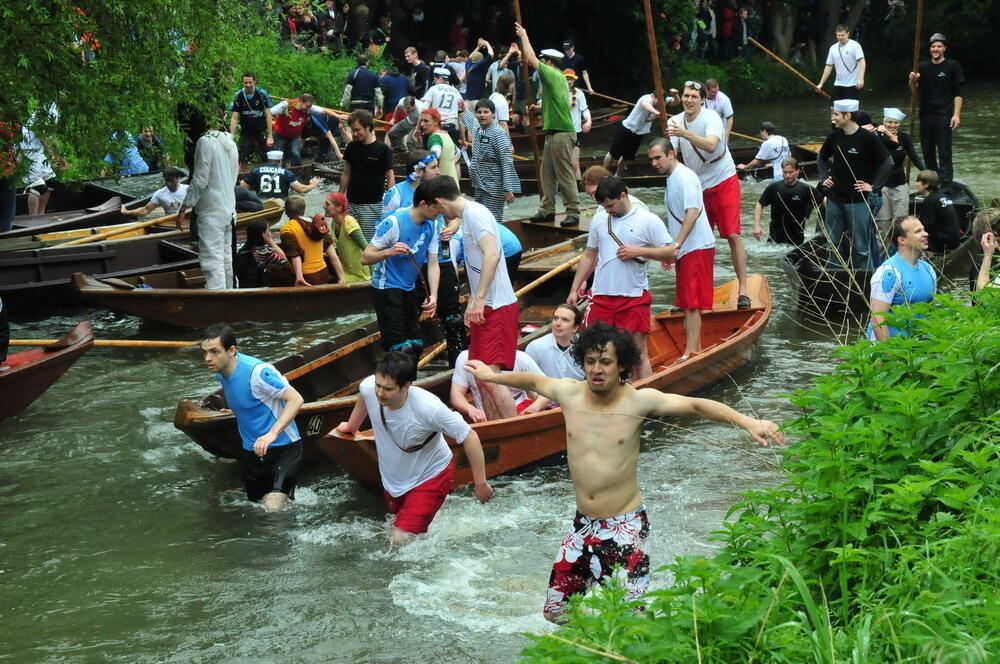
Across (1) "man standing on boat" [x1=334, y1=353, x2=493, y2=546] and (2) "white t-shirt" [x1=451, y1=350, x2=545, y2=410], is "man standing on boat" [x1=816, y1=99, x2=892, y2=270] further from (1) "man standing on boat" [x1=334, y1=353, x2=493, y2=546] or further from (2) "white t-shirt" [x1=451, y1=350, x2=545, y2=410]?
(1) "man standing on boat" [x1=334, y1=353, x2=493, y2=546]

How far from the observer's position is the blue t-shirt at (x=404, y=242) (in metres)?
9.79

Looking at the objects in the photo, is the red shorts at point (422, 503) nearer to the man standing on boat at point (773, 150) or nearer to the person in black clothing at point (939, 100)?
the person in black clothing at point (939, 100)

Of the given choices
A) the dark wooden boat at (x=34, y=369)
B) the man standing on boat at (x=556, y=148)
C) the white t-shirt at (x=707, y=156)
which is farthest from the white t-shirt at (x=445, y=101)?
the dark wooden boat at (x=34, y=369)

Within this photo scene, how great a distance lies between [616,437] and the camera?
6250mm

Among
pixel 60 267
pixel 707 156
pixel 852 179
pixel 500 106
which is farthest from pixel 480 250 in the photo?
pixel 500 106

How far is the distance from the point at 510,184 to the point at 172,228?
14.7 ft

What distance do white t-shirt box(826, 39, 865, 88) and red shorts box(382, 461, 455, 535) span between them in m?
13.8

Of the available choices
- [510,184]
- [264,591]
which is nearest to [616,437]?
[264,591]

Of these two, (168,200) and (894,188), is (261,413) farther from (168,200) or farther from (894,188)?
(168,200)

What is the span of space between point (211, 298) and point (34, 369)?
303cm

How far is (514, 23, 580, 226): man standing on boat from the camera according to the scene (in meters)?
15.8

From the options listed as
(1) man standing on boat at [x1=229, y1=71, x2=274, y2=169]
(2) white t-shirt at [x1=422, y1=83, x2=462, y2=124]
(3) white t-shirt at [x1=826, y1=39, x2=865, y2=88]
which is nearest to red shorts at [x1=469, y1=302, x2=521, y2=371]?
(2) white t-shirt at [x1=422, y1=83, x2=462, y2=124]

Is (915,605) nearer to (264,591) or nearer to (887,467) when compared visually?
(887,467)

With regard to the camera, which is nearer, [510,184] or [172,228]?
[510,184]
